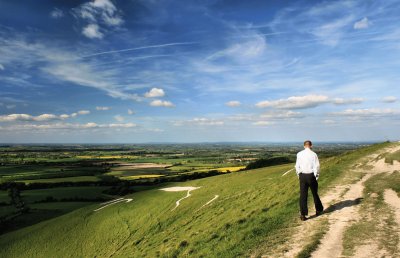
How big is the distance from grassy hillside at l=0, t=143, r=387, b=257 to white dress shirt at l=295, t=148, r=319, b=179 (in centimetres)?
285

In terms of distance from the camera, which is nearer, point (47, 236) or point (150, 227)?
point (150, 227)

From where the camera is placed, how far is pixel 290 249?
485 inches

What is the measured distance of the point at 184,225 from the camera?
27953mm

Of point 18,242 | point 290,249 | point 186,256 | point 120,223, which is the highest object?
point 290,249

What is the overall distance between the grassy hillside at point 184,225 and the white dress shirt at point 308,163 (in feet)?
9.36

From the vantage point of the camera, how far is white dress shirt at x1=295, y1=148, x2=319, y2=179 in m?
15.5

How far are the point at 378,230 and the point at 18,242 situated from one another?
53.3 m

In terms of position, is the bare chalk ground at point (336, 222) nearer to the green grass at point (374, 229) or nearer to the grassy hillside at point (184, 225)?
the green grass at point (374, 229)

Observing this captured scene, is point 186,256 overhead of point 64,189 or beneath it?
overhead

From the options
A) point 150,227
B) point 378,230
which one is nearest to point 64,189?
point 150,227

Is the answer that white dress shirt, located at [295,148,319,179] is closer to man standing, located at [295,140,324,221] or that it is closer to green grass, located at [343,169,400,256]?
man standing, located at [295,140,324,221]

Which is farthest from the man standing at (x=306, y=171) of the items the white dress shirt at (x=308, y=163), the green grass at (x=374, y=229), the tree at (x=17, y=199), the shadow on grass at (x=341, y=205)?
the tree at (x=17, y=199)

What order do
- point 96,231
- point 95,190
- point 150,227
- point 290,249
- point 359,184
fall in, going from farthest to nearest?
point 95,190, point 96,231, point 150,227, point 359,184, point 290,249

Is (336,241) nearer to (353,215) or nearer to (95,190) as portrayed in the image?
(353,215)
